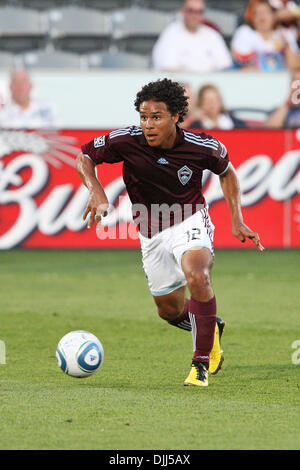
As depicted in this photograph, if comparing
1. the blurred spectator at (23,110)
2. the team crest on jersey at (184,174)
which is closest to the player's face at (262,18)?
the blurred spectator at (23,110)

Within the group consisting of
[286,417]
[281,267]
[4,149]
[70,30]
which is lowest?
[281,267]

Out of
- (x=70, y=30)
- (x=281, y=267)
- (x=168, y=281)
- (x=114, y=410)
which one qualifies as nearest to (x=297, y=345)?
(x=168, y=281)

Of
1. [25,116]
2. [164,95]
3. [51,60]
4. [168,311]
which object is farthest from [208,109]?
[164,95]

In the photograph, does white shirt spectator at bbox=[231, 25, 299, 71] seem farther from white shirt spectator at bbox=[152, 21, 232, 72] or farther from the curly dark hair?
the curly dark hair

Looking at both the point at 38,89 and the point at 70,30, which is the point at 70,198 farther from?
the point at 70,30

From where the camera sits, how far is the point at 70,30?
1691cm

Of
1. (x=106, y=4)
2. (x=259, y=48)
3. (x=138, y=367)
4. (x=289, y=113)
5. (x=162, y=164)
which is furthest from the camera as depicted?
(x=106, y=4)

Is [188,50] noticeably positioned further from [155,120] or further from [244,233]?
[244,233]

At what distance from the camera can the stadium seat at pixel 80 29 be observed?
55.2ft

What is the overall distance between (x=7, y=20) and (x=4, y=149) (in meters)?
4.33

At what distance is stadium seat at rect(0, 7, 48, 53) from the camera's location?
54.3 ft

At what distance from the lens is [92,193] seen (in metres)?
6.24

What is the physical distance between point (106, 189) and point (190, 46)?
351 centimetres

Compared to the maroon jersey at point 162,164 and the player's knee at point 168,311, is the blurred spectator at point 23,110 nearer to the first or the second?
the maroon jersey at point 162,164
